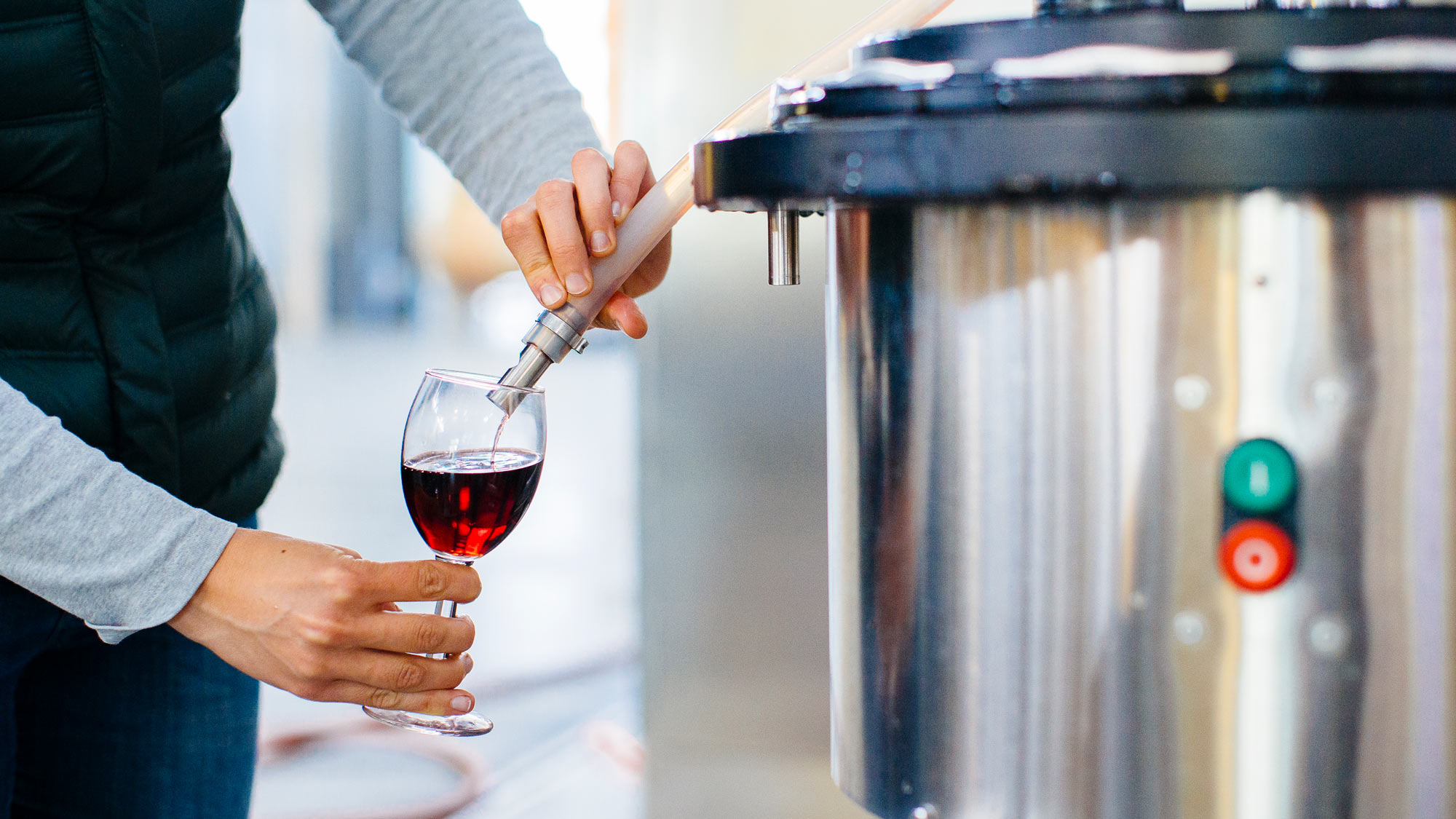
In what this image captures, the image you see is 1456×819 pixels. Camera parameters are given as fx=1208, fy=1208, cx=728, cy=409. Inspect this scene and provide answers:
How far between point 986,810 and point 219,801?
23.3 inches

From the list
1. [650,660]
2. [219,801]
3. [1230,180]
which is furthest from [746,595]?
[1230,180]

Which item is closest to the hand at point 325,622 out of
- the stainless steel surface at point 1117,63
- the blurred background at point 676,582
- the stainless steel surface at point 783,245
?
the stainless steel surface at point 783,245

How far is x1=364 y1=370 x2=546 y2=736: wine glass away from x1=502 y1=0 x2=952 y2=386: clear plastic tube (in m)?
0.03

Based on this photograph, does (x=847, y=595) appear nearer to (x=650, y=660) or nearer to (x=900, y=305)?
(x=900, y=305)

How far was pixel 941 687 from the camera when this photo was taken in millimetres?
384

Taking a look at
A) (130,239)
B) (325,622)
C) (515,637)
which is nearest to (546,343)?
(325,622)

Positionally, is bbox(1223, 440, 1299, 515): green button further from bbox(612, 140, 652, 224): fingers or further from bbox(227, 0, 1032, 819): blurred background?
bbox(227, 0, 1032, 819): blurred background

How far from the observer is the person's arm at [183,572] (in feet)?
1.67

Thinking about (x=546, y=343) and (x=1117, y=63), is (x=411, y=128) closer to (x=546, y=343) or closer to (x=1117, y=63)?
(x=546, y=343)

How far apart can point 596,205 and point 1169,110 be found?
1.08ft

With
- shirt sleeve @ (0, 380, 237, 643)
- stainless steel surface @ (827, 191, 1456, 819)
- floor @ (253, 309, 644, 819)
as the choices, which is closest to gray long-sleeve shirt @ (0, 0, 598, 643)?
shirt sleeve @ (0, 380, 237, 643)

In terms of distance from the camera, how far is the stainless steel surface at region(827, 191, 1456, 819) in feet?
1.06

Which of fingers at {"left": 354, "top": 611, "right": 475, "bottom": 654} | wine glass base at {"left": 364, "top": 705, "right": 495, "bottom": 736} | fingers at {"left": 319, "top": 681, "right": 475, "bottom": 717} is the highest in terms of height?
fingers at {"left": 354, "top": 611, "right": 475, "bottom": 654}

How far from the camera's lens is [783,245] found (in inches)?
17.6
